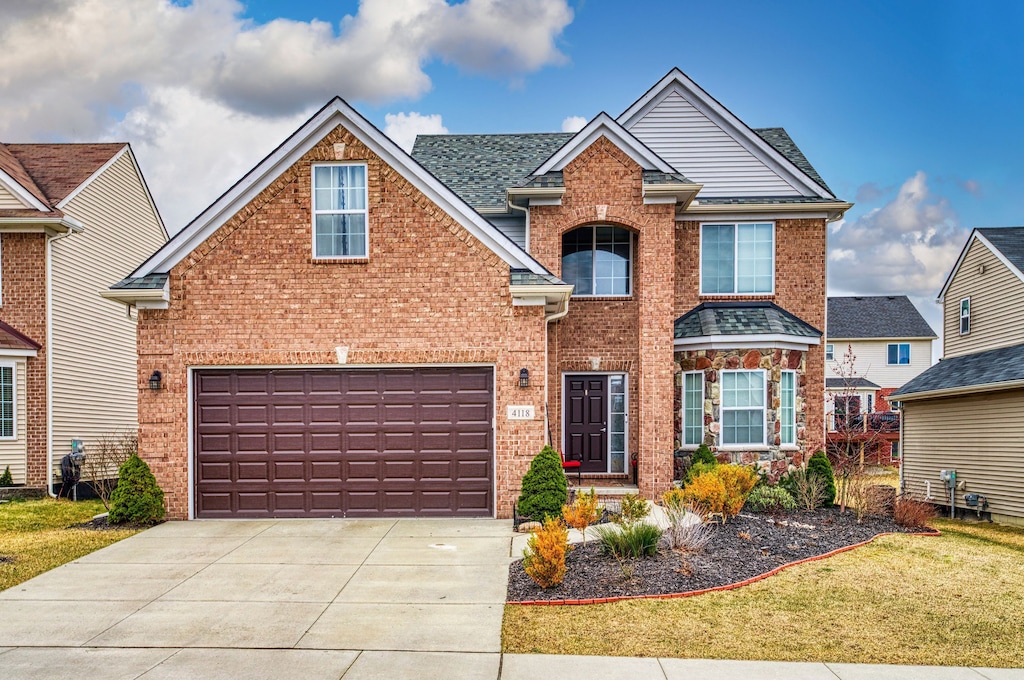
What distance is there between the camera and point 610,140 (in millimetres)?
15445

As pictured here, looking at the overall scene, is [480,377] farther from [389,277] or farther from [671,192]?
[671,192]

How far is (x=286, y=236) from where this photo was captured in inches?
526

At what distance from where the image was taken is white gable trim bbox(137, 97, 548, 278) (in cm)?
1316

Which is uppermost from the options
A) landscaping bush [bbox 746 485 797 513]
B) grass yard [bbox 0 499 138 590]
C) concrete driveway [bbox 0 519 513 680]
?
landscaping bush [bbox 746 485 797 513]

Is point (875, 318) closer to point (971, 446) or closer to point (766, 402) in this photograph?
point (971, 446)

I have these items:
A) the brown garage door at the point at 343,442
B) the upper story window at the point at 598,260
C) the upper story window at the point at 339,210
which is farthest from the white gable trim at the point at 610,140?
the brown garage door at the point at 343,442

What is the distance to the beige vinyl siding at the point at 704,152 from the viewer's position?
1758 cm

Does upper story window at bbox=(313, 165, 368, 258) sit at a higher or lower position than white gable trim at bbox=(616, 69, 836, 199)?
lower

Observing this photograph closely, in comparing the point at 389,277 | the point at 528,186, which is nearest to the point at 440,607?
the point at 389,277

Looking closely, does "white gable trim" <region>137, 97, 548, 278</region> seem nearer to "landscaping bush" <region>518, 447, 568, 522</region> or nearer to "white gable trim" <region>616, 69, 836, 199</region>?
"landscaping bush" <region>518, 447, 568, 522</region>

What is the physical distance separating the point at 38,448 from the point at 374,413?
31.2 feet

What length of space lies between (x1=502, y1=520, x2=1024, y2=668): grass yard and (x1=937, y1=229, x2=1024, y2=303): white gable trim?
10876mm

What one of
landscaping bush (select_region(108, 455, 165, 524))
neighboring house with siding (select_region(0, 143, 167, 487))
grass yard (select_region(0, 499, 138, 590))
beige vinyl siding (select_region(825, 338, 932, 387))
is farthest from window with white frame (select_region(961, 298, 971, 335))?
neighboring house with siding (select_region(0, 143, 167, 487))

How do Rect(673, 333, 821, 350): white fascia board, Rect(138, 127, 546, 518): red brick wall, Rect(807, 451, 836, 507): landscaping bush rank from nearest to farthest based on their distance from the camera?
Rect(138, 127, 546, 518): red brick wall
Rect(807, 451, 836, 507): landscaping bush
Rect(673, 333, 821, 350): white fascia board
